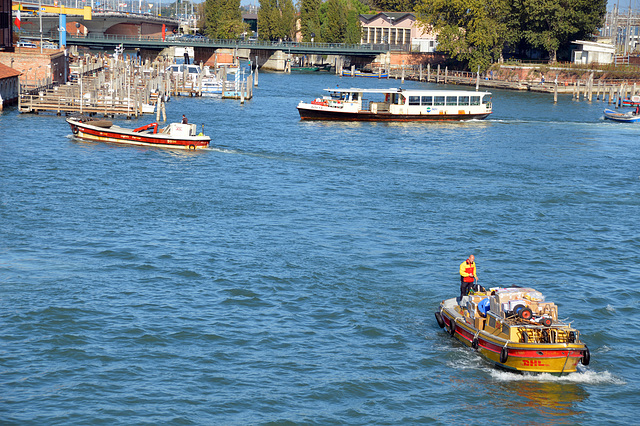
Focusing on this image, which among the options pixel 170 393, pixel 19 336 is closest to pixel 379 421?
pixel 170 393

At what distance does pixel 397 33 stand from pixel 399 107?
101m

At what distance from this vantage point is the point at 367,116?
83312 millimetres

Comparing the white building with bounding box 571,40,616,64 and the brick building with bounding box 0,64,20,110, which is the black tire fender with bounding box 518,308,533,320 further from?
the white building with bounding box 571,40,616,64

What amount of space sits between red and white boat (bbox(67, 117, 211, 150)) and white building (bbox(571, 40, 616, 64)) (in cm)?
9137

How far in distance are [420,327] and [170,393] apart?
9.35 meters

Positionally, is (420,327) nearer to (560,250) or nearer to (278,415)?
(278,415)

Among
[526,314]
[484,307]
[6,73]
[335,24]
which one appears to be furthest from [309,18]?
[526,314]

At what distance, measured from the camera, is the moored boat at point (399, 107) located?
8206 cm

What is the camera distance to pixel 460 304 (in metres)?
26.9

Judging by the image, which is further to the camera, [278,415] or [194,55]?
[194,55]

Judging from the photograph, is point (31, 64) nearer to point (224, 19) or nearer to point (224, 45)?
point (224, 45)

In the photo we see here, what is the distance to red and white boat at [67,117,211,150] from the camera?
58.3 metres

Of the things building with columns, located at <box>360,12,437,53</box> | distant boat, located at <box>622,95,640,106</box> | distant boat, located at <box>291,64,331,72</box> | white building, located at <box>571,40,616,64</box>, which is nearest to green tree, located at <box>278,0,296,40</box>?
distant boat, located at <box>291,64,331,72</box>

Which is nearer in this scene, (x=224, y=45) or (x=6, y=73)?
(x=6, y=73)
